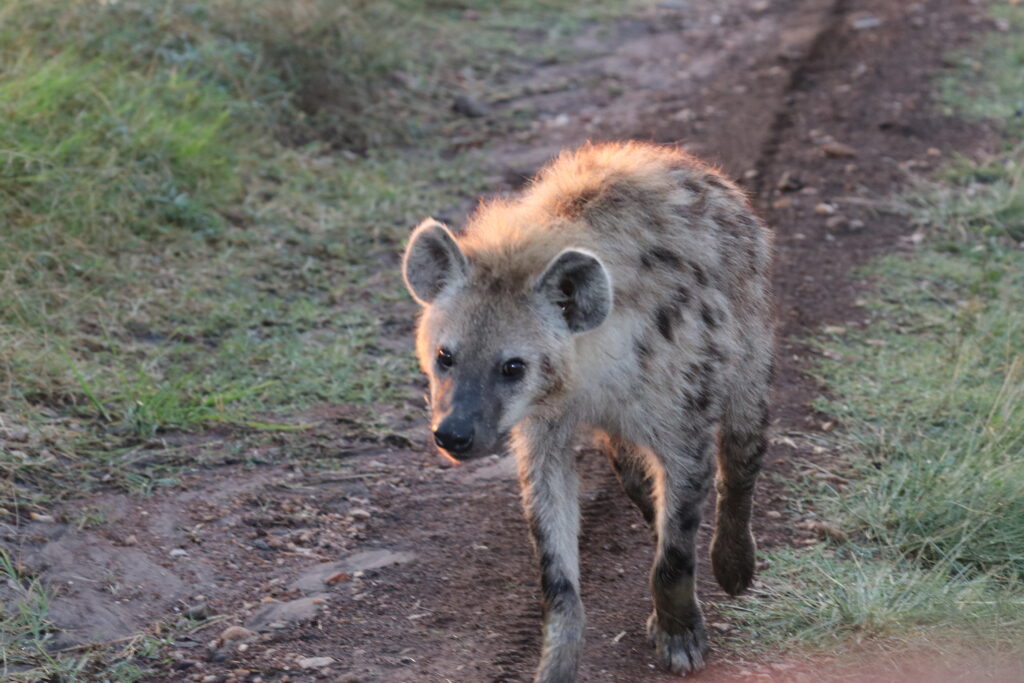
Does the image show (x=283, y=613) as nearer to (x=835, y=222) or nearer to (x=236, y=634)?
(x=236, y=634)

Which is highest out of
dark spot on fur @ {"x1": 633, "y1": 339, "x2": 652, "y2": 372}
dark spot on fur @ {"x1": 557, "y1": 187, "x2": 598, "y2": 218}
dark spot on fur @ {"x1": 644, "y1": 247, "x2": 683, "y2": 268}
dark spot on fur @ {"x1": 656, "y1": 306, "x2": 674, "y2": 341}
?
dark spot on fur @ {"x1": 557, "y1": 187, "x2": 598, "y2": 218}

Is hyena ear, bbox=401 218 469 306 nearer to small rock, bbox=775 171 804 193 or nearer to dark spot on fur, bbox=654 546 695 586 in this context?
dark spot on fur, bbox=654 546 695 586

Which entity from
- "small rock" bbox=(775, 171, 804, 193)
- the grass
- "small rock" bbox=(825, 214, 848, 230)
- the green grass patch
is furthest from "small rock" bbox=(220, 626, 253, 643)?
the green grass patch

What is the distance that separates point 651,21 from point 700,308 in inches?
231

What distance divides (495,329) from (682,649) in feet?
2.67

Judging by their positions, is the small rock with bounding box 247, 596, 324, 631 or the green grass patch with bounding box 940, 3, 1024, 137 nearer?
the small rock with bounding box 247, 596, 324, 631

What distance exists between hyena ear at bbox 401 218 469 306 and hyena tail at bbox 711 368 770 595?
2.45ft

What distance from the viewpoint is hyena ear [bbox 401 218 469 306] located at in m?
2.65

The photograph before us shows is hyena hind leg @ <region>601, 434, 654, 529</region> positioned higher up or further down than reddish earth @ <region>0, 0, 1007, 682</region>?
higher up

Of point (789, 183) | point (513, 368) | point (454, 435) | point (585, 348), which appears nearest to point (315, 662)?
point (454, 435)

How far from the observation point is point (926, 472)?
3.17 metres

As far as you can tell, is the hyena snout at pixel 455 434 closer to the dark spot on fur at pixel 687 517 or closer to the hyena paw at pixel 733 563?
the dark spot on fur at pixel 687 517

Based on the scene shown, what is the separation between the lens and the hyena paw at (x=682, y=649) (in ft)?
8.84

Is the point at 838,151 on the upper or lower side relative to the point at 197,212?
lower
